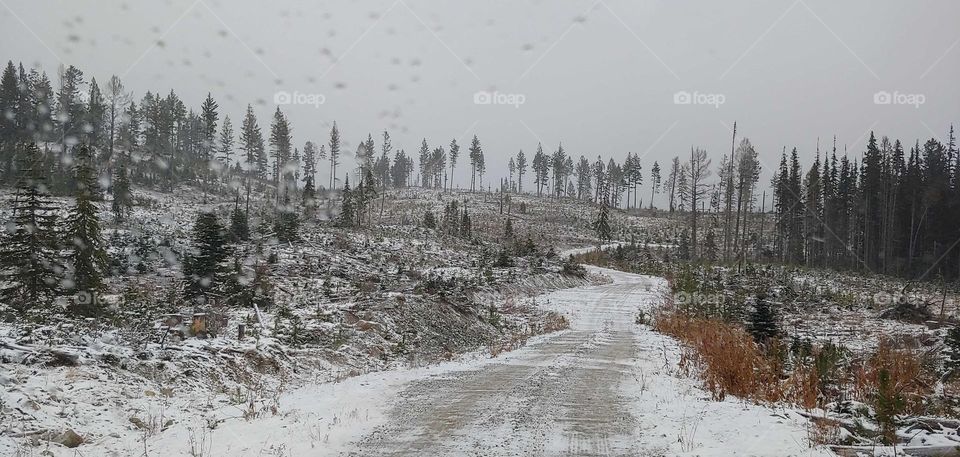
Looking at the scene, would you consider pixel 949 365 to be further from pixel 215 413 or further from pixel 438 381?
pixel 215 413

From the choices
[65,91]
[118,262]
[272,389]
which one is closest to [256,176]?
[65,91]

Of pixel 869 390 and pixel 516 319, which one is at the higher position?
pixel 869 390

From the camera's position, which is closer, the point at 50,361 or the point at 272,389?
the point at 50,361

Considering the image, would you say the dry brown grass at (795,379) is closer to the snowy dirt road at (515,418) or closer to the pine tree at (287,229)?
the snowy dirt road at (515,418)

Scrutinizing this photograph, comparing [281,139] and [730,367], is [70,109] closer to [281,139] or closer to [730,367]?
[281,139]

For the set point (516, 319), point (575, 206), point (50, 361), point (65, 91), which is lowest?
point (516, 319)

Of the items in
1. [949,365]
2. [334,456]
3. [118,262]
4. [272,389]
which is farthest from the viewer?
[118,262]

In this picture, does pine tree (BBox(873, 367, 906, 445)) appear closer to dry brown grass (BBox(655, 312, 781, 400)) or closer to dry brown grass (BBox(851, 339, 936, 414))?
dry brown grass (BBox(851, 339, 936, 414))

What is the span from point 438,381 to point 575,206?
333ft

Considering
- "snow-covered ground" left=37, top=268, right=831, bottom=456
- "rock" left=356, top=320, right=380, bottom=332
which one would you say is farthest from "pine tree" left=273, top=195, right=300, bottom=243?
"snow-covered ground" left=37, top=268, right=831, bottom=456

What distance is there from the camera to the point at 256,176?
322 ft

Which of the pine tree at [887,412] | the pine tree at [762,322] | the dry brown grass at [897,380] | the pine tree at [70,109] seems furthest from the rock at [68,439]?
the pine tree at [70,109]

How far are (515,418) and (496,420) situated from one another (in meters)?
0.26

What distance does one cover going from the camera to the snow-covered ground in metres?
5.61
